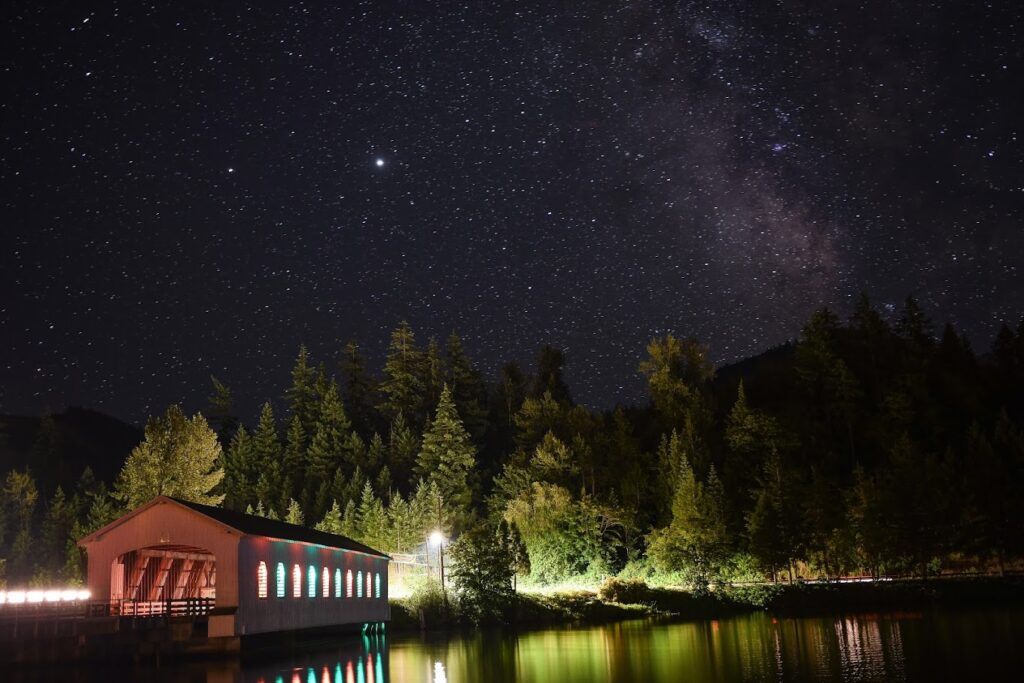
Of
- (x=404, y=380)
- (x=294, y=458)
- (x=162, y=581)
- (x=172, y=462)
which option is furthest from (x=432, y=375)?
(x=162, y=581)

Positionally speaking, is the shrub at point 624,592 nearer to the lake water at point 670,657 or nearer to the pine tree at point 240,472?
the lake water at point 670,657

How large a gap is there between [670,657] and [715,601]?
115ft

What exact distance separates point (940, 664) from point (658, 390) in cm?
7583

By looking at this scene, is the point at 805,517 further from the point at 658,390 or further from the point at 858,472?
the point at 658,390

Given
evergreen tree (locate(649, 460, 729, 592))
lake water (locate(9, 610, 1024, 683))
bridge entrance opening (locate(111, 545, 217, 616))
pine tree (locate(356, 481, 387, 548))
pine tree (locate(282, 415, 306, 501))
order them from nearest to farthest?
lake water (locate(9, 610, 1024, 683)), bridge entrance opening (locate(111, 545, 217, 616)), evergreen tree (locate(649, 460, 729, 592)), pine tree (locate(356, 481, 387, 548)), pine tree (locate(282, 415, 306, 501))

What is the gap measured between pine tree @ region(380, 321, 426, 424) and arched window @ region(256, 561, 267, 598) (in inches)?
2709

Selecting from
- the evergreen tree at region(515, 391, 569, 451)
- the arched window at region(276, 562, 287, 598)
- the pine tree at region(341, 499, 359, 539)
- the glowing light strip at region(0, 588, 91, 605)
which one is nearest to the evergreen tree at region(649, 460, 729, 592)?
the evergreen tree at region(515, 391, 569, 451)

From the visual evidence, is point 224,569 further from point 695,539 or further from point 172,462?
point 695,539

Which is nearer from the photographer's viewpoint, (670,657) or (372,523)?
(670,657)

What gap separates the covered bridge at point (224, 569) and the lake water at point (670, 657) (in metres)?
1.85

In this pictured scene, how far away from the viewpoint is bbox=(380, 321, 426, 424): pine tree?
10781 cm

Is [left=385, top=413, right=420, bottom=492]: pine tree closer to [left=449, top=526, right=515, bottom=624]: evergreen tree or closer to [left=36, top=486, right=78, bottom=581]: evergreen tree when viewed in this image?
[left=36, top=486, right=78, bottom=581]: evergreen tree

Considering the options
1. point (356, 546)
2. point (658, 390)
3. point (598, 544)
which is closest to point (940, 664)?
point (356, 546)

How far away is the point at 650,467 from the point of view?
86.1 metres
